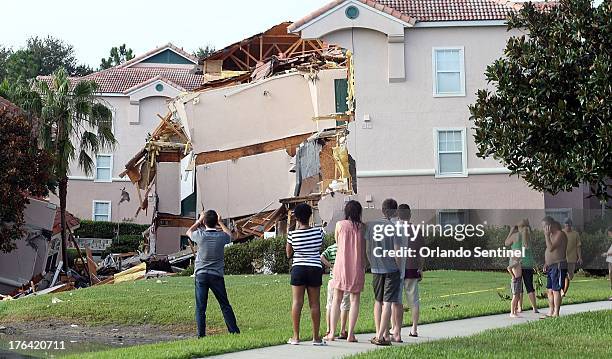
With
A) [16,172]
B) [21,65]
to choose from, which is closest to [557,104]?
[16,172]

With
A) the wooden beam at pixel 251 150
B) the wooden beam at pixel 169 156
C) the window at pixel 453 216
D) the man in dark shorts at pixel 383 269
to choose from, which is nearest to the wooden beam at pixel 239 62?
the wooden beam at pixel 169 156

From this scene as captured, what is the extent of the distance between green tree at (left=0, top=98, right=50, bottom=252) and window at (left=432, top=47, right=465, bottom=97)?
1333cm

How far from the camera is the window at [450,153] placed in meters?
32.2

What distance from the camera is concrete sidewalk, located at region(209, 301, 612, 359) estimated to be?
1195 centimetres

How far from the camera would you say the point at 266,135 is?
39250 mm

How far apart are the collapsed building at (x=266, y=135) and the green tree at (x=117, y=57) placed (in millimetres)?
45731

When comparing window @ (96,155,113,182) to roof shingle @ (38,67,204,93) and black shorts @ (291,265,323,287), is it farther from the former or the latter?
black shorts @ (291,265,323,287)

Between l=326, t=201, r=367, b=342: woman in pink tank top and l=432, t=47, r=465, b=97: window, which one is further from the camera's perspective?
l=432, t=47, r=465, b=97: window

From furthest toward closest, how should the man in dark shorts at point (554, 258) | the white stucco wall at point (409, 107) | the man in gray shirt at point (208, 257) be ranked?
1. the white stucco wall at point (409, 107)
2. the man in dark shorts at point (554, 258)
3. the man in gray shirt at point (208, 257)

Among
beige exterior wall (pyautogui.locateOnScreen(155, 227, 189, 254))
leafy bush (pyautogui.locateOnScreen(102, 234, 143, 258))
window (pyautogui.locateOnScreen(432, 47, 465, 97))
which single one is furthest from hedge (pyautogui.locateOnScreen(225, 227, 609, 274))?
leafy bush (pyautogui.locateOnScreen(102, 234, 143, 258))

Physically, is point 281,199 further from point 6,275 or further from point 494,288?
point 494,288

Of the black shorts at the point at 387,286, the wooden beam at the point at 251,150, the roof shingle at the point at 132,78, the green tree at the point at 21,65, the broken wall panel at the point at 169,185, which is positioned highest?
the green tree at the point at 21,65

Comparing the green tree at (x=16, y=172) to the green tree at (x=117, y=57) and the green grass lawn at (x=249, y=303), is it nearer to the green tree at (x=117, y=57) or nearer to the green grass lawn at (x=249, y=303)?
the green grass lawn at (x=249, y=303)

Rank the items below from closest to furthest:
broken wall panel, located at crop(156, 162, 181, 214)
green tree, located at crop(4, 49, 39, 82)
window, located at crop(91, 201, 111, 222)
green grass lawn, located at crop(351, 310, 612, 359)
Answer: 1. green grass lawn, located at crop(351, 310, 612, 359)
2. broken wall panel, located at crop(156, 162, 181, 214)
3. window, located at crop(91, 201, 111, 222)
4. green tree, located at crop(4, 49, 39, 82)
